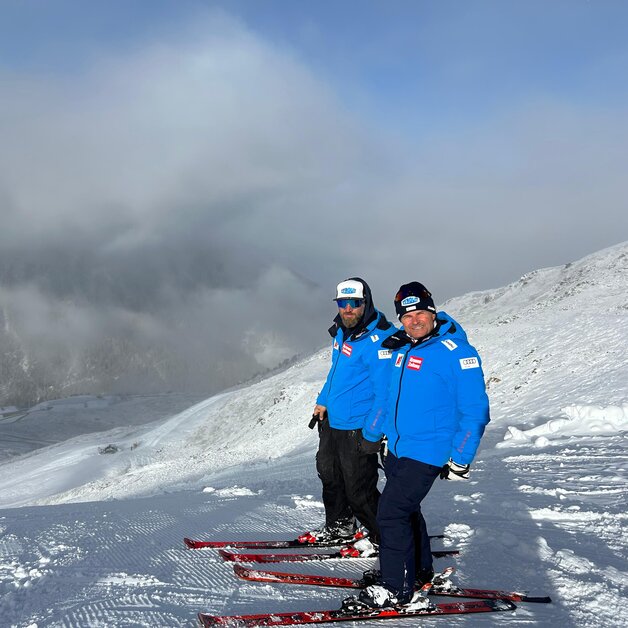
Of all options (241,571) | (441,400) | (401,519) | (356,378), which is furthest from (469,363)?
(241,571)

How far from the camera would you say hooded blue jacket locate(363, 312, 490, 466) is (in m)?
3.86

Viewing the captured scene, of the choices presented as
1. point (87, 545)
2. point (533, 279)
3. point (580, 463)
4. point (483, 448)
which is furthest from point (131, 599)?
point (533, 279)

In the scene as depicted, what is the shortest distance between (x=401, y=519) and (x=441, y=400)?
1.00 meters

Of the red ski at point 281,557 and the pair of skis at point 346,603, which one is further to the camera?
the red ski at point 281,557

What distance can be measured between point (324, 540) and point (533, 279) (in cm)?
4681

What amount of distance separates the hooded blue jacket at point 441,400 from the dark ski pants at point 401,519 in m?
0.11

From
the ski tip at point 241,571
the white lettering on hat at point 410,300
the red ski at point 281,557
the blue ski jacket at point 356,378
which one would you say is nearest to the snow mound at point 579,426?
the red ski at point 281,557

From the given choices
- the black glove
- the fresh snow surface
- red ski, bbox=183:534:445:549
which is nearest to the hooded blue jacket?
the black glove

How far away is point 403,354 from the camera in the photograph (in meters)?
4.18

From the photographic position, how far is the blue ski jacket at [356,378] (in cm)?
526

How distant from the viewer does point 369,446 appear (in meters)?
5.14

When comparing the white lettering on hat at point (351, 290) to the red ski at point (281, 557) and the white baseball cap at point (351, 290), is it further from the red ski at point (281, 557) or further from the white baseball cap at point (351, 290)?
the red ski at point (281, 557)

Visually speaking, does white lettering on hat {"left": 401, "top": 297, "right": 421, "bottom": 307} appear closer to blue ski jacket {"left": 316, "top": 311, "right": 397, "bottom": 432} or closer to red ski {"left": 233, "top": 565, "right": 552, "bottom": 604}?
blue ski jacket {"left": 316, "top": 311, "right": 397, "bottom": 432}

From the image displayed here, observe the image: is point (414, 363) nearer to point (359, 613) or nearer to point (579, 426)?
point (359, 613)
